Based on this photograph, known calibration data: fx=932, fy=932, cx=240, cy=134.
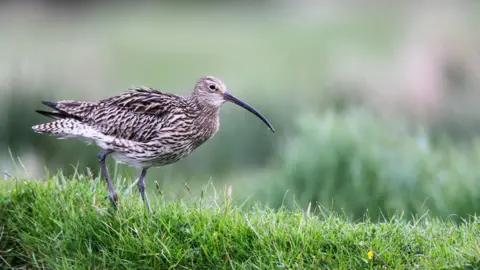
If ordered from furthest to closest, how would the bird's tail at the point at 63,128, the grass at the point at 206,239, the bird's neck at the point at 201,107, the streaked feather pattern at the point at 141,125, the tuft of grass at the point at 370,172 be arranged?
the tuft of grass at the point at 370,172 → the bird's neck at the point at 201,107 → the bird's tail at the point at 63,128 → the streaked feather pattern at the point at 141,125 → the grass at the point at 206,239

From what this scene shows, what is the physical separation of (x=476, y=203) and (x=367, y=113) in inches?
116

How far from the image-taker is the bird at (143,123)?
7746 millimetres

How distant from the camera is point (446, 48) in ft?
46.9

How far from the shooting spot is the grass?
6543mm

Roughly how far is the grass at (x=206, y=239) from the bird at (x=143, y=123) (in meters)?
0.45

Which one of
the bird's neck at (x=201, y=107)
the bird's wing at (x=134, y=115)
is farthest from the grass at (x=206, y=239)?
the bird's neck at (x=201, y=107)

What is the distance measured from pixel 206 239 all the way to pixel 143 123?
1.47 m

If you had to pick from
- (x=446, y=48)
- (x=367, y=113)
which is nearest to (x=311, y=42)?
(x=446, y=48)

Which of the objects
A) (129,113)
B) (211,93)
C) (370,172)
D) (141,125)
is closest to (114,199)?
(141,125)

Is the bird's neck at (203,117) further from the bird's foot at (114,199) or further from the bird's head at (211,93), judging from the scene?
the bird's foot at (114,199)

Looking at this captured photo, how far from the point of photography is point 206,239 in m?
6.81

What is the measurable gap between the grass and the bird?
448mm

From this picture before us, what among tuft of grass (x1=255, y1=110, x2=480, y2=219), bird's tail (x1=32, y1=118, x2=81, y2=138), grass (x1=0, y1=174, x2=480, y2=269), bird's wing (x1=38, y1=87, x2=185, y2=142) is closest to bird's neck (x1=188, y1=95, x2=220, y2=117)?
bird's wing (x1=38, y1=87, x2=185, y2=142)

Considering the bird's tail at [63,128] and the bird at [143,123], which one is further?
the bird's tail at [63,128]
